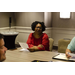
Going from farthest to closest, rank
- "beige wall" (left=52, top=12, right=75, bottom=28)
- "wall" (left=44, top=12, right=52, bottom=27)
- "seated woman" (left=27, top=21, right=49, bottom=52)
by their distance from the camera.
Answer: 1. "wall" (left=44, top=12, right=52, bottom=27)
2. "beige wall" (left=52, top=12, right=75, bottom=28)
3. "seated woman" (left=27, top=21, right=49, bottom=52)

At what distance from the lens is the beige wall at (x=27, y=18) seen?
5398 millimetres

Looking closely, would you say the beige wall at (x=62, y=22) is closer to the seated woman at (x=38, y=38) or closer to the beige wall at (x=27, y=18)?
the beige wall at (x=27, y=18)

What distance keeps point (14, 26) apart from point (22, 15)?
1.97ft

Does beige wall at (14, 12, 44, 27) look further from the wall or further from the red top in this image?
the red top

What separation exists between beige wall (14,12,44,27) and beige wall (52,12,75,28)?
0.60 meters

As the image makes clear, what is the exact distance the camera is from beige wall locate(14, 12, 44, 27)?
5.40 metres

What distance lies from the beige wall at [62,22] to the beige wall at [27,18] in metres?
0.60

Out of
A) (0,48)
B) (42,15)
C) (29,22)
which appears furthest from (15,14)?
(0,48)

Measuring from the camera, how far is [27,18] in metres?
5.69

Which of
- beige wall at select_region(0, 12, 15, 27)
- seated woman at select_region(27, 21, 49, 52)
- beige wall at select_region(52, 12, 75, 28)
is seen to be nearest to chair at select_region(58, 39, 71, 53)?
seated woman at select_region(27, 21, 49, 52)

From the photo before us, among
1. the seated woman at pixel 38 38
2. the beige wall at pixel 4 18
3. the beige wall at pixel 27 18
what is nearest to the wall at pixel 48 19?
the beige wall at pixel 27 18

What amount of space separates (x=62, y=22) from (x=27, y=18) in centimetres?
148

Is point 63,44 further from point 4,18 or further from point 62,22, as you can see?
point 4,18
